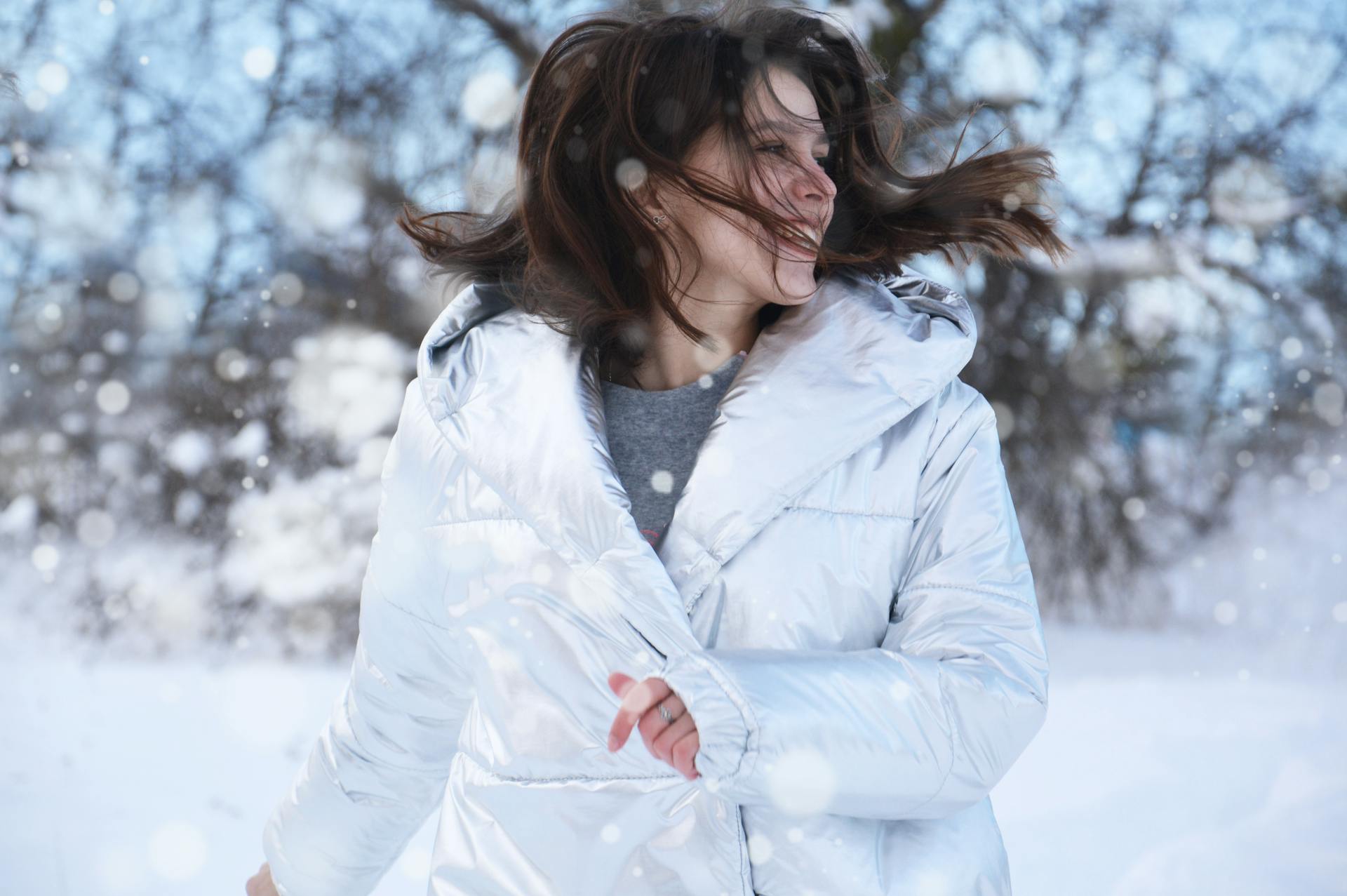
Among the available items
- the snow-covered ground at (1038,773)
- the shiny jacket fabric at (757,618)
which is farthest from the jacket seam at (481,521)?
the snow-covered ground at (1038,773)

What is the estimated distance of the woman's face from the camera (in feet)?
2.82

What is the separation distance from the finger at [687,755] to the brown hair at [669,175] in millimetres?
437

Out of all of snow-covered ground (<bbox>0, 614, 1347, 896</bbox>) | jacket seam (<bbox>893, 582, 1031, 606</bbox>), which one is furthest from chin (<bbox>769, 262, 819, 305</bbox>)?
snow-covered ground (<bbox>0, 614, 1347, 896</bbox>)

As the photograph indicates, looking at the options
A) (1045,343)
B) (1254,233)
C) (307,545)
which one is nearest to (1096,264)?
(1045,343)

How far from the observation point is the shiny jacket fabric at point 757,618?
2.17 ft

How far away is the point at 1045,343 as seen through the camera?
2648 mm

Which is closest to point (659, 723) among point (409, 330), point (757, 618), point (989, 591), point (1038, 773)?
point (757, 618)

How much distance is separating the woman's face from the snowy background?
1.47 meters

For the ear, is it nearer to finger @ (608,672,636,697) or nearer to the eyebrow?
the eyebrow

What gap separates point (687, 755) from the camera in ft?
2.01

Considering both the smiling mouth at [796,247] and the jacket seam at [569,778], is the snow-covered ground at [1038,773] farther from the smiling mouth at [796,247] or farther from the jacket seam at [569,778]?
the smiling mouth at [796,247]

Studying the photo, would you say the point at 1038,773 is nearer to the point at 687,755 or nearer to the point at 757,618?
the point at 757,618

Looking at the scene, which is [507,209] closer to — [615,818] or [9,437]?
[615,818]

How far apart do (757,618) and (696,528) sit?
0.27ft
